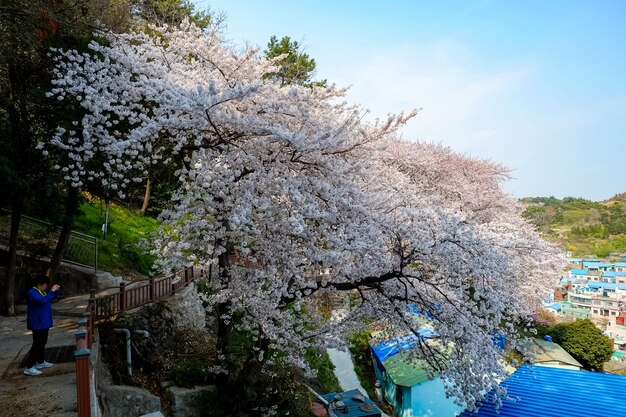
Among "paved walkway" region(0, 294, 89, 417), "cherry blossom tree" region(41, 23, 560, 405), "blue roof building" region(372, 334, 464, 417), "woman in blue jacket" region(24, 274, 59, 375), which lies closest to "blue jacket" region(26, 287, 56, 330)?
"woman in blue jacket" region(24, 274, 59, 375)

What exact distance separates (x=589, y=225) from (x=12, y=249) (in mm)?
132715

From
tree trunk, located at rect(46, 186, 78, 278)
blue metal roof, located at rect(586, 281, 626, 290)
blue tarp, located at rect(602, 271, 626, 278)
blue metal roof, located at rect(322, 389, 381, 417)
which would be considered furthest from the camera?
blue tarp, located at rect(602, 271, 626, 278)

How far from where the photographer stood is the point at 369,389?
15281 millimetres

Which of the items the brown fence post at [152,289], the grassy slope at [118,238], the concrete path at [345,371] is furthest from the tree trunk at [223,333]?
the grassy slope at [118,238]

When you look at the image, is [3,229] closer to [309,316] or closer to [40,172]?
[40,172]

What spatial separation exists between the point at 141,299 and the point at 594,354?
898 inches

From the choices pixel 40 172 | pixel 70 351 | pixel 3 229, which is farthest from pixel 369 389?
pixel 3 229

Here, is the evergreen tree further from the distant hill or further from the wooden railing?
the distant hill

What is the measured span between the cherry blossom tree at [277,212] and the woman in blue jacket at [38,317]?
1950 millimetres

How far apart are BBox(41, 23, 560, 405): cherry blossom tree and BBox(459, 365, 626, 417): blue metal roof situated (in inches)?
53.0

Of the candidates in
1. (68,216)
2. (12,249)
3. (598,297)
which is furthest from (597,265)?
(12,249)

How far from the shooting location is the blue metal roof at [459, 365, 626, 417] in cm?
862

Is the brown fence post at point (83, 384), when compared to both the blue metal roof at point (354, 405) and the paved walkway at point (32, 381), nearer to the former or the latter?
the paved walkway at point (32, 381)

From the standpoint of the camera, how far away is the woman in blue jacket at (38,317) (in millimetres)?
6852
